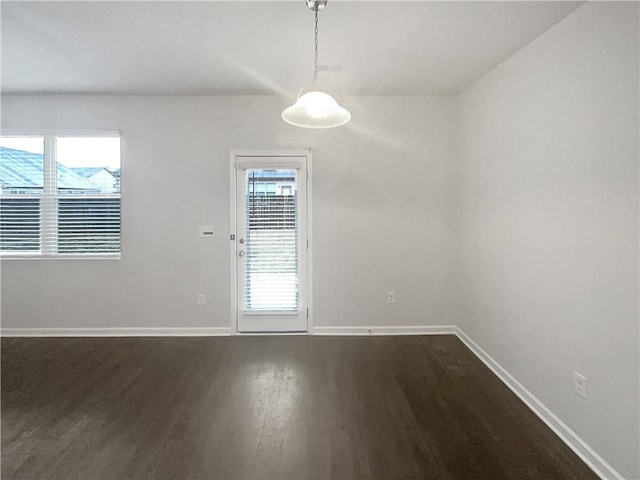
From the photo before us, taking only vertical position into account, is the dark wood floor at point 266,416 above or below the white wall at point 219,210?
below

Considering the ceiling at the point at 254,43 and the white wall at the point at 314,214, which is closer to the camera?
the ceiling at the point at 254,43

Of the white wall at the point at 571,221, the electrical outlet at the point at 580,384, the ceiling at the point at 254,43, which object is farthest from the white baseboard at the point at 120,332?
the electrical outlet at the point at 580,384

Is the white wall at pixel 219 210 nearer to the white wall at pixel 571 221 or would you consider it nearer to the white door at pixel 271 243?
the white door at pixel 271 243

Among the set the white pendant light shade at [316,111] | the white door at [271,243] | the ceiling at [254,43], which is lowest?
the white door at [271,243]

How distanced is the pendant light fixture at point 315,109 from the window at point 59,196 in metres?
2.86

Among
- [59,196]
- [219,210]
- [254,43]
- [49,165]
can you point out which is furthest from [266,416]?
[49,165]

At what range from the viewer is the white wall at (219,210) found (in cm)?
379

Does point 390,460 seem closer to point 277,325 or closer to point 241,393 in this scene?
point 241,393

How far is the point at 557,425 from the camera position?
85.9 inches

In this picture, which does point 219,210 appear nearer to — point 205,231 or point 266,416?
point 205,231

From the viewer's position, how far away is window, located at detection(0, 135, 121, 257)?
3.79 metres

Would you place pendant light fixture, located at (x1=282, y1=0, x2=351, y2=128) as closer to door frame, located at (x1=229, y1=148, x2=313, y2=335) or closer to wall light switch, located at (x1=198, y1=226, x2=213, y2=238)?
door frame, located at (x1=229, y1=148, x2=313, y2=335)

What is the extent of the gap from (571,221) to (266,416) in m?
2.38

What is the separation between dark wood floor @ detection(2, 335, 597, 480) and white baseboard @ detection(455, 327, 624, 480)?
2.2 inches
